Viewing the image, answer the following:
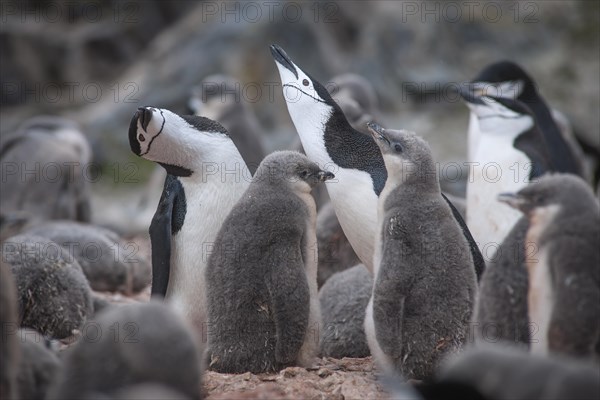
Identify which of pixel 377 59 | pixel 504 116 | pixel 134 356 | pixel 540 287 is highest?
pixel 377 59

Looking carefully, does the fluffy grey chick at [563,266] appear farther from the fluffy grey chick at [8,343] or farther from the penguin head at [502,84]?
the penguin head at [502,84]

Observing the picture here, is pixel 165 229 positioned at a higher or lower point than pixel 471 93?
lower

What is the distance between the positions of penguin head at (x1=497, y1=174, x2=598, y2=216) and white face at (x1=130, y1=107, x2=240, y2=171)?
2061 mm

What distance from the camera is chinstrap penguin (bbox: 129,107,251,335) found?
5.42m

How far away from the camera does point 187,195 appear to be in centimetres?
563

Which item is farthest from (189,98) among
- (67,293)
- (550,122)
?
(67,293)

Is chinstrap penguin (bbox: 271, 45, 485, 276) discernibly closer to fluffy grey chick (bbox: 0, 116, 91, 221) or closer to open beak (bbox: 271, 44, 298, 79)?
open beak (bbox: 271, 44, 298, 79)

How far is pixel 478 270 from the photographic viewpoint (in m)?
4.99

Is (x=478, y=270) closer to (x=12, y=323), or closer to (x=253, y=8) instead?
(x=12, y=323)

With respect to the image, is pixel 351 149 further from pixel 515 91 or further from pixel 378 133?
pixel 515 91

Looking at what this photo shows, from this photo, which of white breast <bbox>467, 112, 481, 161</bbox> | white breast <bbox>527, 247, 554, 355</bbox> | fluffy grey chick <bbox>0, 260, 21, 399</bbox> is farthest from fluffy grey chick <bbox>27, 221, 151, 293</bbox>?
white breast <bbox>527, 247, 554, 355</bbox>

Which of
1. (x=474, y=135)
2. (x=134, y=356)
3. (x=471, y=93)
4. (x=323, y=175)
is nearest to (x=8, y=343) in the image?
(x=134, y=356)

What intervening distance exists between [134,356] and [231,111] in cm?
726

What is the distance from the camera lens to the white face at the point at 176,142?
5.55 metres
